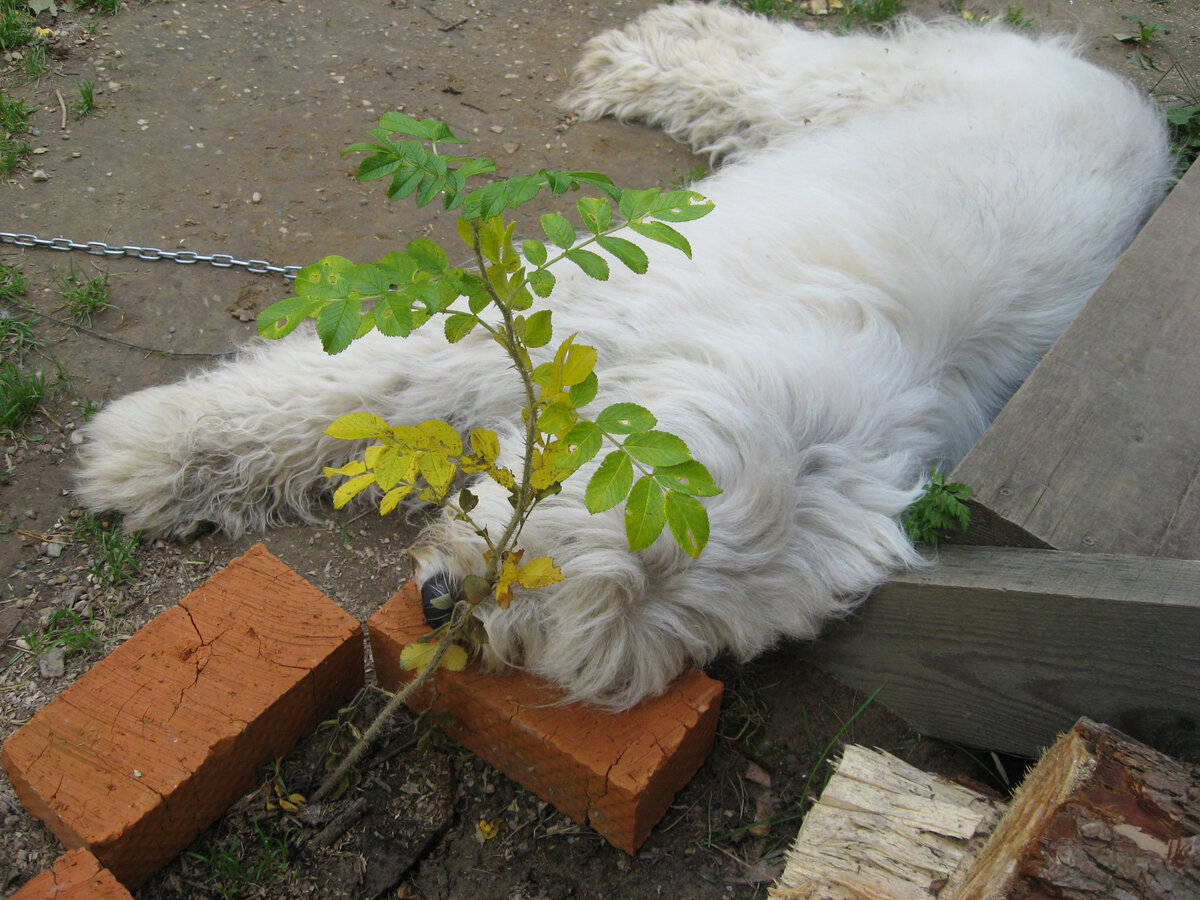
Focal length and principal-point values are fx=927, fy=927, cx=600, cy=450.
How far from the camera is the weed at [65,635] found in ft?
7.58

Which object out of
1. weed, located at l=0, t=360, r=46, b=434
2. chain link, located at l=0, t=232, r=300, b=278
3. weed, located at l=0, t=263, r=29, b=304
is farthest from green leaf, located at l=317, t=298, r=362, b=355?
weed, located at l=0, t=263, r=29, b=304

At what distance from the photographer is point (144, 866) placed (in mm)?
1870

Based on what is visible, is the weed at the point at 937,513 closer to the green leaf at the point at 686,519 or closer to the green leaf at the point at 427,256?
the green leaf at the point at 686,519

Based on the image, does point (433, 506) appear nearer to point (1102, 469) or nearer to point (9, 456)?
point (9, 456)

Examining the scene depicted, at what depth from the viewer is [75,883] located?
1602mm

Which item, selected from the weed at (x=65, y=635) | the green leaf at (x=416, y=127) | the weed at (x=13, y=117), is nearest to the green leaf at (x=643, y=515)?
the green leaf at (x=416, y=127)

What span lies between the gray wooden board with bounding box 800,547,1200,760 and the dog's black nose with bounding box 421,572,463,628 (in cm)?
93

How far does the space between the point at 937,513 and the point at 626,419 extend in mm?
963

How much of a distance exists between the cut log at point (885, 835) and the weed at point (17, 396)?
2.57m

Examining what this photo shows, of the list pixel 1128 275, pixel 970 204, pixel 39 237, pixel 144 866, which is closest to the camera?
pixel 144 866

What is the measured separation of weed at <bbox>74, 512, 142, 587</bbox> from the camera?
2512 mm

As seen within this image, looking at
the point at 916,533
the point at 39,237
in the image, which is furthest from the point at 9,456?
the point at 916,533

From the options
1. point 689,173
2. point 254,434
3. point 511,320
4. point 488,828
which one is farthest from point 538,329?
point 689,173

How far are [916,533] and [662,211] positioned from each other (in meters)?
1.02
